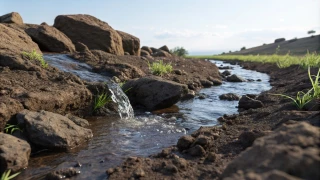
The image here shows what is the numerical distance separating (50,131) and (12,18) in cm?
1229

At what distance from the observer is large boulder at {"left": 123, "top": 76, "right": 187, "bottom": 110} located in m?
6.93

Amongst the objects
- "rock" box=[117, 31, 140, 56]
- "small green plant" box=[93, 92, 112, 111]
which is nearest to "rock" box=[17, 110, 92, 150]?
"small green plant" box=[93, 92, 112, 111]

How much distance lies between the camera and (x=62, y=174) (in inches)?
123

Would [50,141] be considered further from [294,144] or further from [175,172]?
[294,144]

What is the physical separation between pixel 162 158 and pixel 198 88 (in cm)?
725

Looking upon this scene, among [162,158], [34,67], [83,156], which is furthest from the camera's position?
[34,67]

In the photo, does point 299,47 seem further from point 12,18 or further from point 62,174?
point 62,174

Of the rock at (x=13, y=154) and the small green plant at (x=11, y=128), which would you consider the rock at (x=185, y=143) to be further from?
the small green plant at (x=11, y=128)

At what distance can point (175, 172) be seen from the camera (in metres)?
3.07

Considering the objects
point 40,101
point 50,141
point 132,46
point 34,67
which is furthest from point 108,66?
point 132,46

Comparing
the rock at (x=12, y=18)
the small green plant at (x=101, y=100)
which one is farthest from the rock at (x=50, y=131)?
the rock at (x=12, y=18)

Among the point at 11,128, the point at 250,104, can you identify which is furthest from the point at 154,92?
the point at 11,128

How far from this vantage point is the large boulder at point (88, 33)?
14359mm

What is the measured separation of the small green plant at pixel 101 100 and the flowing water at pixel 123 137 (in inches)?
8.5
